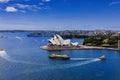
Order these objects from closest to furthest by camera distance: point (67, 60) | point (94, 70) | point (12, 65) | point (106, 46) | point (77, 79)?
point (77, 79) < point (94, 70) < point (12, 65) < point (67, 60) < point (106, 46)

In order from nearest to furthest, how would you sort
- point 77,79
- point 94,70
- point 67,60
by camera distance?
point 77,79 < point 94,70 < point 67,60

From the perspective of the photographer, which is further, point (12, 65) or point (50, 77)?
point (12, 65)

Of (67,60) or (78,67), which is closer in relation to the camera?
(78,67)

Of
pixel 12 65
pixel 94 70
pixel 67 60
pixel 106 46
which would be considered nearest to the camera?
pixel 94 70

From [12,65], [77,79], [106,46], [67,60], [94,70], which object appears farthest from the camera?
[106,46]

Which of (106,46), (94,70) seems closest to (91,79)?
(94,70)

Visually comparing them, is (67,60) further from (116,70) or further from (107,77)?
(107,77)

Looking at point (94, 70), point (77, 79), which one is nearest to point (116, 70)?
point (94, 70)

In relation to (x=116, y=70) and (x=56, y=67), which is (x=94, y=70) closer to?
(x=116, y=70)
